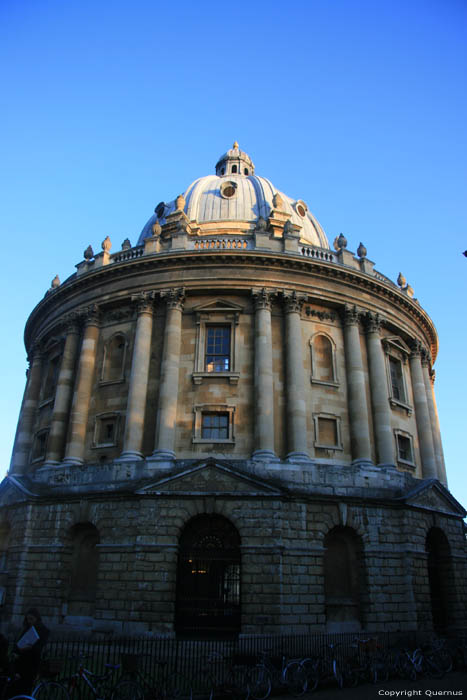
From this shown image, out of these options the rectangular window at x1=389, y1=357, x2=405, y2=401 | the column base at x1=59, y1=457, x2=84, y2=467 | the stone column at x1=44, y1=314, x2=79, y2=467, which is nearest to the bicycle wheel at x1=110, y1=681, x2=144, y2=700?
the column base at x1=59, y1=457, x2=84, y2=467

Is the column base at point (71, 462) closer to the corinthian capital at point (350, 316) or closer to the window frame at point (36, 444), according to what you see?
the window frame at point (36, 444)

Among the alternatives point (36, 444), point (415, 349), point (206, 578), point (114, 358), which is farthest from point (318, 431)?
point (36, 444)

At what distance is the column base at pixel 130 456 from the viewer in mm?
24109

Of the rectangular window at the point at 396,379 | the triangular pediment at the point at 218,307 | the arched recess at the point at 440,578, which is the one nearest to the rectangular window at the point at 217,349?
the triangular pediment at the point at 218,307

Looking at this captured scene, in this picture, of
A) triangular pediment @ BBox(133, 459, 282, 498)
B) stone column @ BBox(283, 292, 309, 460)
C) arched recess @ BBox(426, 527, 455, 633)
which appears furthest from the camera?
arched recess @ BBox(426, 527, 455, 633)

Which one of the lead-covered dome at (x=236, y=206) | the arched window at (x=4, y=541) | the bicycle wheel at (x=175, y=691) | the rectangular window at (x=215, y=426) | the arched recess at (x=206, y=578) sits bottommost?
the bicycle wheel at (x=175, y=691)

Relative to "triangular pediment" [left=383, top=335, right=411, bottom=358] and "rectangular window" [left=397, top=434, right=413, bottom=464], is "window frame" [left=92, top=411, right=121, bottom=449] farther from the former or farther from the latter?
"triangular pediment" [left=383, top=335, right=411, bottom=358]

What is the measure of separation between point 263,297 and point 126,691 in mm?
19107

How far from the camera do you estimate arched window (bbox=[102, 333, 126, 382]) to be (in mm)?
28328

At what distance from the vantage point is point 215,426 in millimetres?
25594

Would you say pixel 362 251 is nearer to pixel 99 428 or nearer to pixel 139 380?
pixel 139 380

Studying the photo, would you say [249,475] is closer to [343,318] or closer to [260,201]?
[343,318]

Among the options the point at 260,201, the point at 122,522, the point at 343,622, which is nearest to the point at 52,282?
the point at 260,201

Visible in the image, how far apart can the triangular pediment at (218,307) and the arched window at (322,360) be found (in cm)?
438
